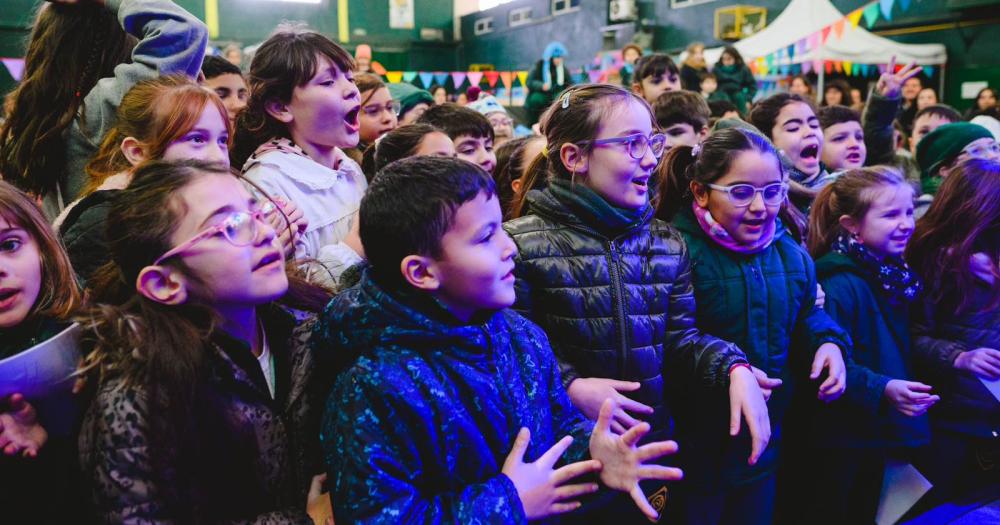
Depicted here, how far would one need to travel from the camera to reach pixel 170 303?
148 cm

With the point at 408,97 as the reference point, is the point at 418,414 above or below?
below

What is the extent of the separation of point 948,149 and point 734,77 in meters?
3.22

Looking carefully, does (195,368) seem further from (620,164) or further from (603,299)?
(620,164)

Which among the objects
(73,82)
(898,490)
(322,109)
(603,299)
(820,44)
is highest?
(820,44)

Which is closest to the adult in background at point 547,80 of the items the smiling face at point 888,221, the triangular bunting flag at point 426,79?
the smiling face at point 888,221

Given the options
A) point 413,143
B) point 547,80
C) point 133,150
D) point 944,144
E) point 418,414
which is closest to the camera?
point 418,414

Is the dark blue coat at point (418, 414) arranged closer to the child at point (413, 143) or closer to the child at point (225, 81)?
the child at point (413, 143)

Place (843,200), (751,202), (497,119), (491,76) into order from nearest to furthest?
(751,202), (843,200), (497,119), (491,76)

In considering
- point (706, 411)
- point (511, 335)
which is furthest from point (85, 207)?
point (706, 411)

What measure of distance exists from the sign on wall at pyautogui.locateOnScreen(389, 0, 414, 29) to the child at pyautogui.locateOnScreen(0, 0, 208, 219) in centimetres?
1824

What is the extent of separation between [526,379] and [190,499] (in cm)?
71

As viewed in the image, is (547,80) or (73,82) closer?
(73,82)

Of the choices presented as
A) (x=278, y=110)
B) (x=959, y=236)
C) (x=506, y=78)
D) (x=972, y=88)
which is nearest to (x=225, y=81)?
(x=278, y=110)

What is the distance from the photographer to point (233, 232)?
152 cm
